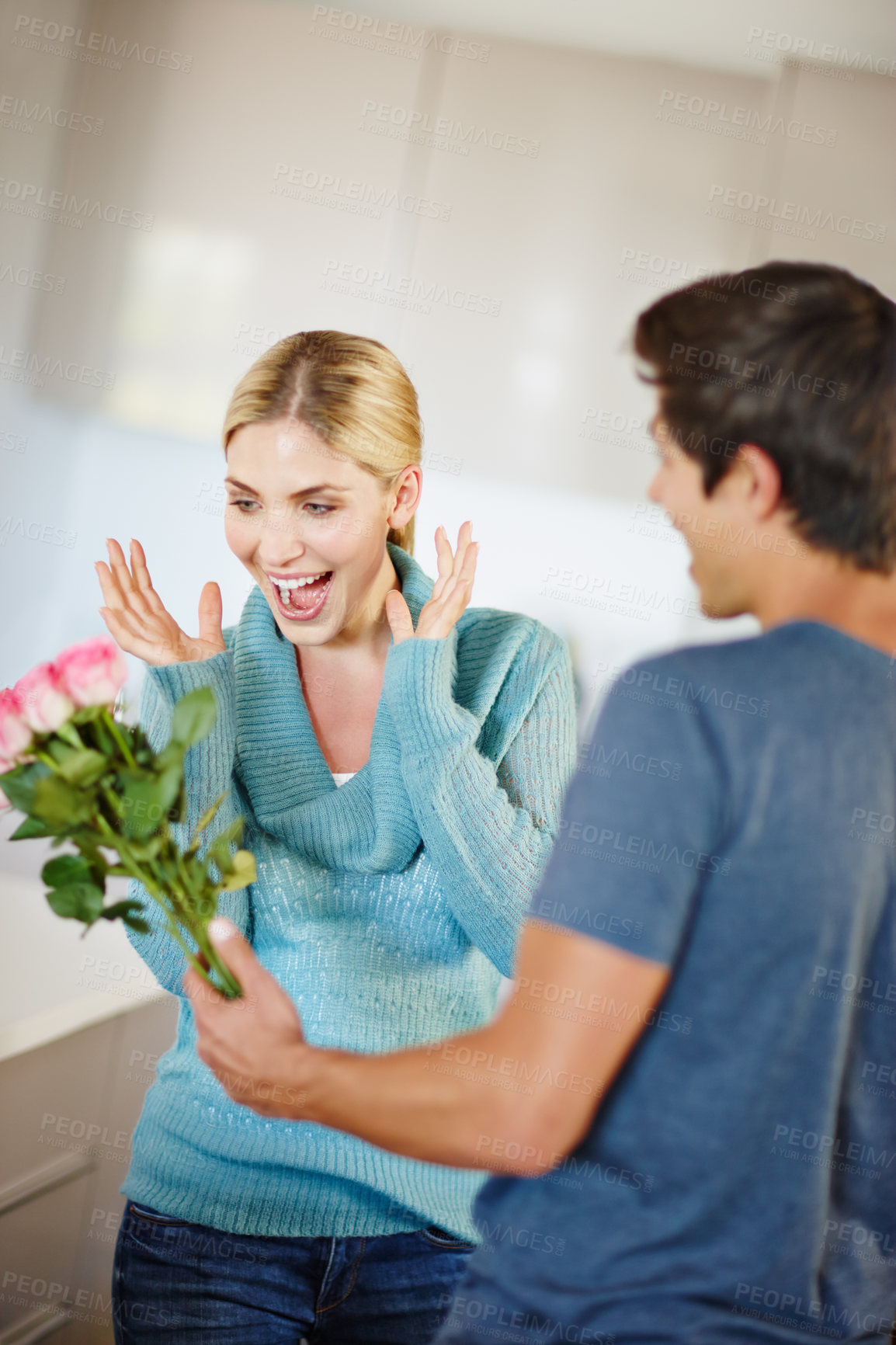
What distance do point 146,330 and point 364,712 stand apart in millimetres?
790

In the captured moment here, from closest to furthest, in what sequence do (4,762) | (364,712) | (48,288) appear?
(4,762) < (364,712) < (48,288)

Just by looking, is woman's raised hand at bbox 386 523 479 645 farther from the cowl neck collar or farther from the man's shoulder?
the man's shoulder

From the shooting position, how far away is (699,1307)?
55cm

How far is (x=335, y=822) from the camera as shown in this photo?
3.32ft

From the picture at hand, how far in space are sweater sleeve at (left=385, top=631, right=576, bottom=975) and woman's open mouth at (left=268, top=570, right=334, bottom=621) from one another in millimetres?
94

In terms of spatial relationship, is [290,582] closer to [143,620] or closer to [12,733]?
[143,620]

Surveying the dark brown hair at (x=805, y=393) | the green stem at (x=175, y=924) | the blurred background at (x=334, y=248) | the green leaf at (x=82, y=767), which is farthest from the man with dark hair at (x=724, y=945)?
the blurred background at (x=334, y=248)

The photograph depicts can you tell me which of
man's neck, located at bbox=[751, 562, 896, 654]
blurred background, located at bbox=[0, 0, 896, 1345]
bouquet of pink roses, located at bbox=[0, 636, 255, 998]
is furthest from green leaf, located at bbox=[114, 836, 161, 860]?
blurred background, located at bbox=[0, 0, 896, 1345]

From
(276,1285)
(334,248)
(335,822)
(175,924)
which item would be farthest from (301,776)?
(334,248)

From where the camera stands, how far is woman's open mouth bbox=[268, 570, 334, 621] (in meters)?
1.04

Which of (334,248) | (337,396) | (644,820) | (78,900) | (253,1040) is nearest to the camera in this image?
(644,820)

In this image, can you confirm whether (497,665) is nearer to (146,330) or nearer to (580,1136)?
(580,1136)

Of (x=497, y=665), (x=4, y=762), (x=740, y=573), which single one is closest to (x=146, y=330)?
(x=497, y=665)

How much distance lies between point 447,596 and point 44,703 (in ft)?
1.31
